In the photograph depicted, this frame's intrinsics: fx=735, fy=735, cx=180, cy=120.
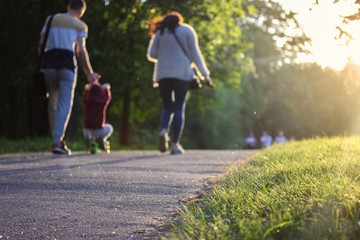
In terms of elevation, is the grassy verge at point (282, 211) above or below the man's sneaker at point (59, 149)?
above

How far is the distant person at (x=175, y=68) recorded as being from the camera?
39.4 feet

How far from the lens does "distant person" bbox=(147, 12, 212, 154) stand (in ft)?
39.4

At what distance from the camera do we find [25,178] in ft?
22.4

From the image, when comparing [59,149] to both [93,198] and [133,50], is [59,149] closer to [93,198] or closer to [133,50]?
[93,198]

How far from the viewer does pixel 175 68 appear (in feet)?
39.4

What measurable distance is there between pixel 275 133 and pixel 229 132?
16.9 meters

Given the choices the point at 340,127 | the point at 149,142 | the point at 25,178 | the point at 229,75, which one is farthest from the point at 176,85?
the point at 340,127

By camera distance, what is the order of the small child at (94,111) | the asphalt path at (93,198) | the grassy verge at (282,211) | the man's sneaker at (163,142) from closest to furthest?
the grassy verge at (282,211)
the asphalt path at (93,198)
the man's sneaker at (163,142)
the small child at (94,111)

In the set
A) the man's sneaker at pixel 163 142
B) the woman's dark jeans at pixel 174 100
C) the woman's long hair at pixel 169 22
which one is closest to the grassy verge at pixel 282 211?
the woman's dark jeans at pixel 174 100

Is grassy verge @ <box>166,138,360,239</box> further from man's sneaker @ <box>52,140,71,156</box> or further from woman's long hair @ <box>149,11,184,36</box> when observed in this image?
woman's long hair @ <box>149,11,184,36</box>

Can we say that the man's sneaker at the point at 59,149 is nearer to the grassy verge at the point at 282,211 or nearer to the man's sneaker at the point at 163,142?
the man's sneaker at the point at 163,142

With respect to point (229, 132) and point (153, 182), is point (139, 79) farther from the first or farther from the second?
point (229, 132)

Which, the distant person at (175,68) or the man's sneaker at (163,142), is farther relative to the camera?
the man's sneaker at (163,142)

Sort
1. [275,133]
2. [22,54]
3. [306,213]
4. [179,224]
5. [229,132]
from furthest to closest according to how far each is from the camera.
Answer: [275,133] → [229,132] → [22,54] → [179,224] → [306,213]
